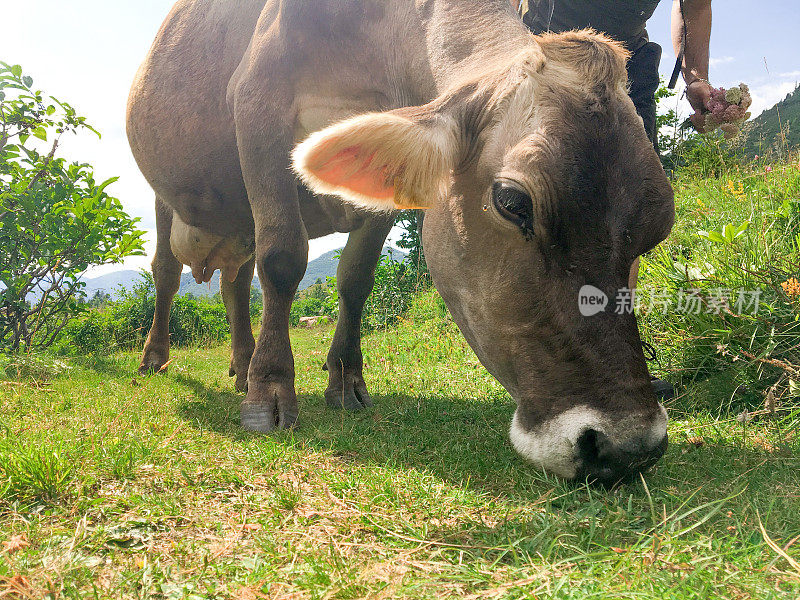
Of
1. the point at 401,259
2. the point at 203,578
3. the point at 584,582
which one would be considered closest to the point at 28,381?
the point at 203,578

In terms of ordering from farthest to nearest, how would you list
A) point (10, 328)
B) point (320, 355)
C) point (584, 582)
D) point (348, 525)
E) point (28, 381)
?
point (320, 355) < point (10, 328) < point (28, 381) < point (348, 525) < point (584, 582)

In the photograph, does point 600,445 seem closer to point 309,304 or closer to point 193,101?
point 193,101

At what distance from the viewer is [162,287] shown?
18.1 ft

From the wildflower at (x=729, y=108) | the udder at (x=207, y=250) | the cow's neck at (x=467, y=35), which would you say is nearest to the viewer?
the cow's neck at (x=467, y=35)

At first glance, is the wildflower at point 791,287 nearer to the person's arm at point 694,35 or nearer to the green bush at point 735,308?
the green bush at point 735,308

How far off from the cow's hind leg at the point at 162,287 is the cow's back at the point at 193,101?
884mm

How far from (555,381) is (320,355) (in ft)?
18.8

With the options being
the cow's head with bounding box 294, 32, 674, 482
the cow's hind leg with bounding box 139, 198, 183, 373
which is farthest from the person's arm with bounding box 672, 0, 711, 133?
the cow's hind leg with bounding box 139, 198, 183, 373

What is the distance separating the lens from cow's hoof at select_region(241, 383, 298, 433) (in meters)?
2.91

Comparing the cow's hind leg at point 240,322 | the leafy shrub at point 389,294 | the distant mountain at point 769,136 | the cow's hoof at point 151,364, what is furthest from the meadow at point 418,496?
the leafy shrub at point 389,294

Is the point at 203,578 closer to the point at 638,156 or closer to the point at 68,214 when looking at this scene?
the point at 638,156

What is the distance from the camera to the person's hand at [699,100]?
2987 millimetres

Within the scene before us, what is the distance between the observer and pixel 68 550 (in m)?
1.46

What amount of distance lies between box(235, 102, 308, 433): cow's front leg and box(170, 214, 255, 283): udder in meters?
1.55
